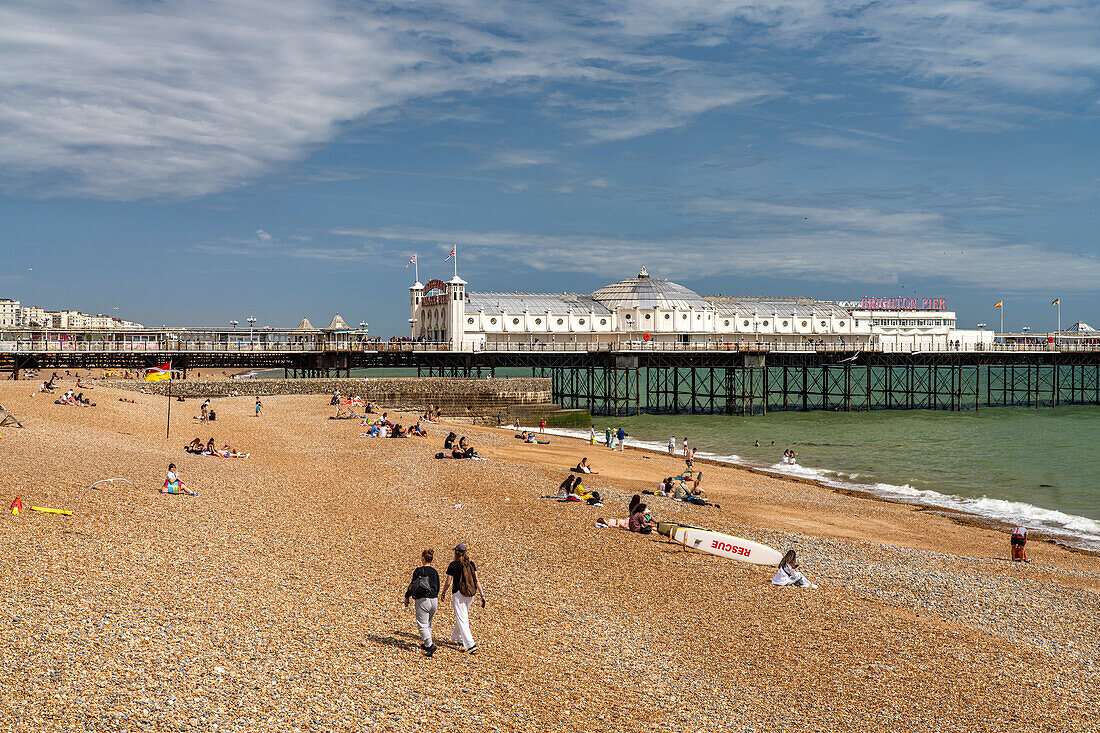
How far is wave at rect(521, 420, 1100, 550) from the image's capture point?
22.9m

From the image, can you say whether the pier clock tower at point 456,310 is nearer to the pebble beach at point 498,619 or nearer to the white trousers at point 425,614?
the pebble beach at point 498,619

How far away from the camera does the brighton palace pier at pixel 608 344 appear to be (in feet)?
186

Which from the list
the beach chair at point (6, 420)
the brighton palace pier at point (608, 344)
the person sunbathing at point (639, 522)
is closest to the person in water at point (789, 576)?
the person sunbathing at point (639, 522)

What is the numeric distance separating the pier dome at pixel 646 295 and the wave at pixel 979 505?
3654 centimetres

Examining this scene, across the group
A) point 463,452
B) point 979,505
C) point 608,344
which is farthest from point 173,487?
point 608,344

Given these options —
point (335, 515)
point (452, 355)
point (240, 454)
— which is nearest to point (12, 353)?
point (452, 355)

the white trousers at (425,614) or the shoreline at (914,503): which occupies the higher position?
the white trousers at (425,614)

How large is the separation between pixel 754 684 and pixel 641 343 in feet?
178

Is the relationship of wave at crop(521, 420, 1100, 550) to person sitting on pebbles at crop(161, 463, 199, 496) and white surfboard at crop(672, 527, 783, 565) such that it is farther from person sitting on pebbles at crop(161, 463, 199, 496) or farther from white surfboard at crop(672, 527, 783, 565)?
person sitting on pebbles at crop(161, 463, 199, 496)

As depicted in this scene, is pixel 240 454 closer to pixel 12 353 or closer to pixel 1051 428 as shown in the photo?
pixel 12 353

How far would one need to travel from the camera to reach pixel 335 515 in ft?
59.2

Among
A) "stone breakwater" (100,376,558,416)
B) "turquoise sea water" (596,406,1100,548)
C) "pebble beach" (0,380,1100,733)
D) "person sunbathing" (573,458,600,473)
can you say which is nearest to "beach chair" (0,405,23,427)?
"pebble beach" (0,380,1100,733)

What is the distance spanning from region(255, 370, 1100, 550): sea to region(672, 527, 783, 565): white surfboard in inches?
413

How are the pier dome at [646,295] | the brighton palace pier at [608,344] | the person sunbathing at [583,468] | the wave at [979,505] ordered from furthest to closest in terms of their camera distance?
the pier dome at [646,295] < the brighton palace pier at [608,344] < the person sunbathing at [583,468] < the wave at [979,505]
